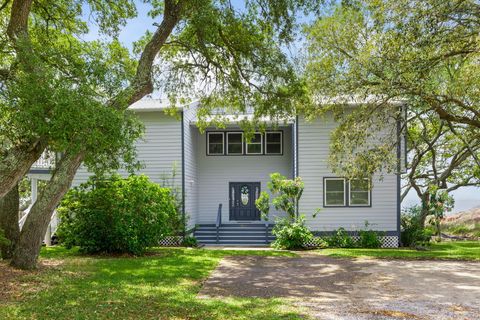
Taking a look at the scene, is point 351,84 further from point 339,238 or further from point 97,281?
point 97,281

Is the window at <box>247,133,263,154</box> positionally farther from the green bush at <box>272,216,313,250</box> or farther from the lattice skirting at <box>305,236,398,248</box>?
the lattice skirting at <box>305,236,398,248</box>

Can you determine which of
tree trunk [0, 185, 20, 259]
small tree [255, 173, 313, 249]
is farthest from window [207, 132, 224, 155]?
tree trunk [0, 185, 20, 259]

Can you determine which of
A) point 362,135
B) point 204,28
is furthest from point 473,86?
point 204,28

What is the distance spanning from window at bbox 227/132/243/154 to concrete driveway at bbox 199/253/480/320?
792 cm

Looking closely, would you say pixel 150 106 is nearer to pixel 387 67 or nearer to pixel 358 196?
pixel 358 196

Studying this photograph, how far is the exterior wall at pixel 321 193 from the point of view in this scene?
698 inches

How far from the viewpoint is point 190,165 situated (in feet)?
63.5

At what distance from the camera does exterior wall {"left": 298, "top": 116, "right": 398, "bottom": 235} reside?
1773cm

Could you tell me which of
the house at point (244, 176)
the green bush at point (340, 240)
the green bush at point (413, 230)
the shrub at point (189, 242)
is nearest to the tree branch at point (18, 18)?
the house at point (244, 176)

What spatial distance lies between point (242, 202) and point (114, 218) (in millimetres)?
8205

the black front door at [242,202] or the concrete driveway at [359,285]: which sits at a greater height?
the black front door at [242,202]

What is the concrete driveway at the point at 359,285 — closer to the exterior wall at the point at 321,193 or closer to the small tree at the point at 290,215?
the small tree at the point at 290,215

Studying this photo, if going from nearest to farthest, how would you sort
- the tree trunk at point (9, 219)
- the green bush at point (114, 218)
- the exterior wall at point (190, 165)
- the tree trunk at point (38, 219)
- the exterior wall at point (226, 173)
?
the tree trunk at point (38, 219), the tree trunk at point (9, 219), the green bush at point (114, 218), the exterior wall at point (190, 165), the exterior wall at point (226, 173)

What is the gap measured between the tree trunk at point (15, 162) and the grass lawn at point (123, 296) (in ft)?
6.29
